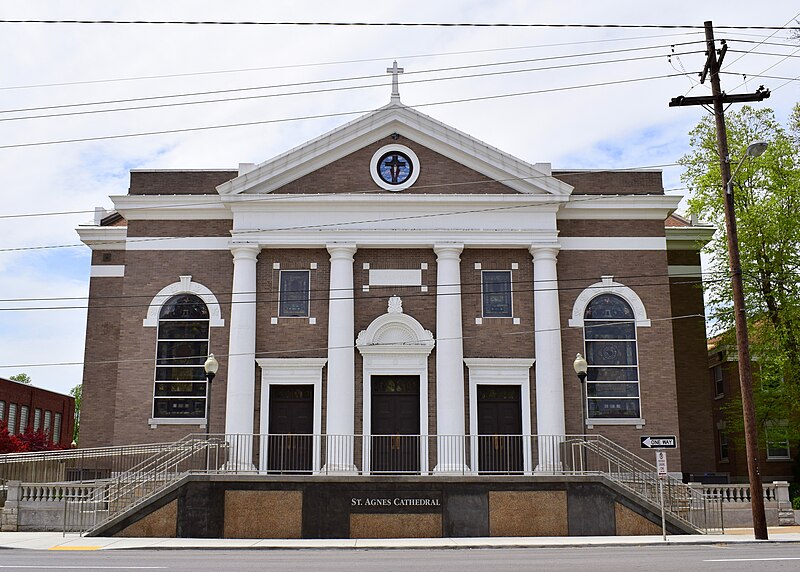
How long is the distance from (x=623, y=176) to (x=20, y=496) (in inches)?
872

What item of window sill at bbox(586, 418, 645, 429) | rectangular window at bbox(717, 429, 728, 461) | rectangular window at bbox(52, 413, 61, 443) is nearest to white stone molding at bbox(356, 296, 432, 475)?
window sill at bbox(586, 418, 645, 429)

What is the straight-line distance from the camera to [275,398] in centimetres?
3095

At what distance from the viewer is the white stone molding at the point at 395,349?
30547mm

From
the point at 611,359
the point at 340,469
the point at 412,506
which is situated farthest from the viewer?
the point at 611,359

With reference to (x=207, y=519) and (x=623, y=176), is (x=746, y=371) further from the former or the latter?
(x=207, y=519)

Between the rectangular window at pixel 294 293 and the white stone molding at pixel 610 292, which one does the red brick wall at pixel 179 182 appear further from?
the white stone molding at pixel 610 292

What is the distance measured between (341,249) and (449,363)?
5285 mm

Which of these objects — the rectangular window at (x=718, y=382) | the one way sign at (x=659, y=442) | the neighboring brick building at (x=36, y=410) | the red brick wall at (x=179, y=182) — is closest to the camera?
the one way sign at (x=659, y=442)

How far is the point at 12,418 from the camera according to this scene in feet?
179

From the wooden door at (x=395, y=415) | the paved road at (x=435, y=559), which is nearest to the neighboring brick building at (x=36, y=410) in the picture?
the wooden door at (x=395, y=415)

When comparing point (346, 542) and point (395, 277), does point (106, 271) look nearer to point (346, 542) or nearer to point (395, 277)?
point (395, 277)

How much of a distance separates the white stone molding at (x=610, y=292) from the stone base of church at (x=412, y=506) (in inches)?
Result: 310

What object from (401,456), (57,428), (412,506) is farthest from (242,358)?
(57,428)

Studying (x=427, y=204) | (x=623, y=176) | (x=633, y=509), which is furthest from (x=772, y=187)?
(x=633, y=509)
